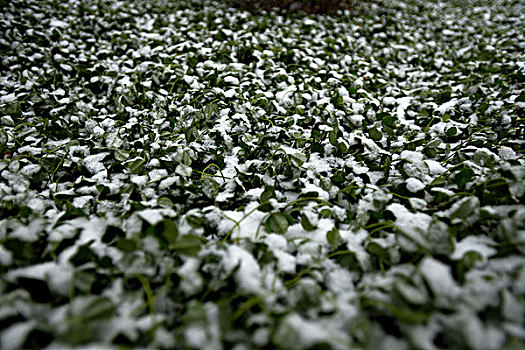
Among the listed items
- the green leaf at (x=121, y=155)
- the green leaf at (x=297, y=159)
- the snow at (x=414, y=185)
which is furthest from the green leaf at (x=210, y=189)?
the snow at (x=414, y=185)

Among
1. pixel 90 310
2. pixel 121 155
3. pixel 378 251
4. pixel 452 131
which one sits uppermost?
pixel 452 131

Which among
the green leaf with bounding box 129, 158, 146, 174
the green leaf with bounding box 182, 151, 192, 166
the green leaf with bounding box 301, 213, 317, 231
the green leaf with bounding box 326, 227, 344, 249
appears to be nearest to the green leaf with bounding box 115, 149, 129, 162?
the green leaf with bounding box 129, 158, 146, 174

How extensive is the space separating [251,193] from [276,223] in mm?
314

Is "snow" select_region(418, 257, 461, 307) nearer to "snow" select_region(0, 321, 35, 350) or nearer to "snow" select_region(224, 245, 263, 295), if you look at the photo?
"snow" select_region(224, 245, 263, 295)

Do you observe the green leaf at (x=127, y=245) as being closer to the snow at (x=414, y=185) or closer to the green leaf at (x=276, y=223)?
the green leaf at (x=276, y=223)

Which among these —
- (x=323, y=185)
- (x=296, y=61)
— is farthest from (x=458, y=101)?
(x=323, y=185)

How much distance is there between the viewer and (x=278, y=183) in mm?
1530

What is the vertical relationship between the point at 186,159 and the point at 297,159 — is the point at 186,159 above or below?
below

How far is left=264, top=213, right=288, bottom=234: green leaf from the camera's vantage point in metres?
1.17

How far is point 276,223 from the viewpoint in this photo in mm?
1180

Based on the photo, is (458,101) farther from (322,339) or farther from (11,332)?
(11,332)

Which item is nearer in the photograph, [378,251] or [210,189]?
[378,251]

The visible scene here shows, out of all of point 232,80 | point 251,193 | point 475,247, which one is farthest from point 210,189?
point 232,80

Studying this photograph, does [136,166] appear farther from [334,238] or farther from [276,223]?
[334,238]
